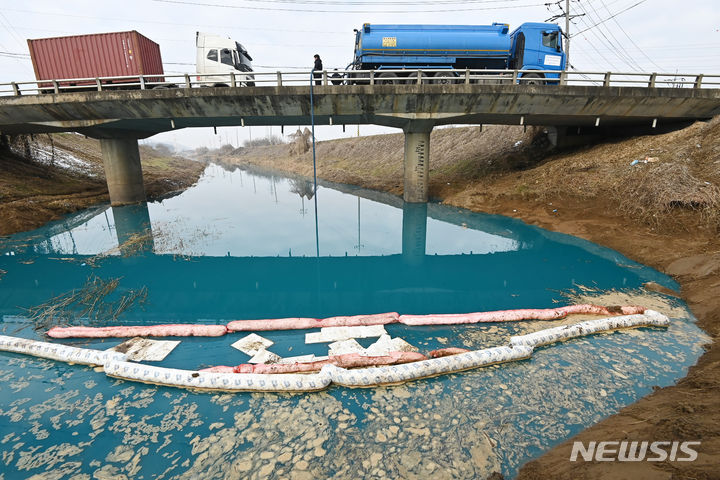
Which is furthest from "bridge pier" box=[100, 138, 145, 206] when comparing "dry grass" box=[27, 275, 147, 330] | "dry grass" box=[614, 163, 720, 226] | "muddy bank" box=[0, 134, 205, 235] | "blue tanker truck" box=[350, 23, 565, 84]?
"dry grass" box=[614, 163, 720, 226]

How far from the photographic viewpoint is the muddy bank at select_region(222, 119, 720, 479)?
3625 mm

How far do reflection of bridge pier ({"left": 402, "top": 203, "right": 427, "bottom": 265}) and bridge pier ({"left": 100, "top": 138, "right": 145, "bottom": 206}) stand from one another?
18.8m

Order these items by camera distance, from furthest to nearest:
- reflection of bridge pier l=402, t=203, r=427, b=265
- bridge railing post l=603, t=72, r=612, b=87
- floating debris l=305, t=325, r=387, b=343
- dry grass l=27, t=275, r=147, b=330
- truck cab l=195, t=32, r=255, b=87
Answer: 1. truck cab l=195, t=32, r=255, b=87
2. bridge railing post l=603, t=72, r=612, b=87
3. reflection of bridge pier l=402, t=203, r=427, b=265
4. dry grass l=27, t=275, r=147, b=330
5. floating debris l=305, t=325, r=387, b=343

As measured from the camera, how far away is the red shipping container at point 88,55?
17344 millimetres

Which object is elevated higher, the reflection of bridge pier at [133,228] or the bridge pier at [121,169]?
the bridge pier at [121,169]

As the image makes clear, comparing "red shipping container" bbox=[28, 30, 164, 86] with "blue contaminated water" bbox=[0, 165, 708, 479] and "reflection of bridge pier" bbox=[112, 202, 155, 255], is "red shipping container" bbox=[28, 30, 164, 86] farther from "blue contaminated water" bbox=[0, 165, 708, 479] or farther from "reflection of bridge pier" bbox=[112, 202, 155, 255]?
"blue contaminated water" bbox=[0, 165, 708, 479]

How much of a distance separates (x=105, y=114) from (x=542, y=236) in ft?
75.6

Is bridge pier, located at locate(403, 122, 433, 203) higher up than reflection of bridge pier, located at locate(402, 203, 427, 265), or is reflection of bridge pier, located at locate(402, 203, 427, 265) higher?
bridge pier, located at locate(403, 122, 433, 203)

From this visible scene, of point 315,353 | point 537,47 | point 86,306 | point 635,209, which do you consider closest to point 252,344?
point 315,353

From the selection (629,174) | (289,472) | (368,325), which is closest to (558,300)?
(368,325)

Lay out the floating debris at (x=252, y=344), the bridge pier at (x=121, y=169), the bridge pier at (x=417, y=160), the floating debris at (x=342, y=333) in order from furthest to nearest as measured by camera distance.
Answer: the bridge pier at (x=121, y=169), the bridge pier at (x=417, y=160), the floating debris at (x=342, y=333), the floating debris at (x=252, y=344)

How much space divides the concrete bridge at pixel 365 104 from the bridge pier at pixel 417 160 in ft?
0.68

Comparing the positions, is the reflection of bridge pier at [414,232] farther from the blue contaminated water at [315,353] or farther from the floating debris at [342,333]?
the floating debris at [342,333]

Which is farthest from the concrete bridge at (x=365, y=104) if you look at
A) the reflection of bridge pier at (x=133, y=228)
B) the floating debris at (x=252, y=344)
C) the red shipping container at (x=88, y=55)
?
the floating debris at (x=252, y=344)
